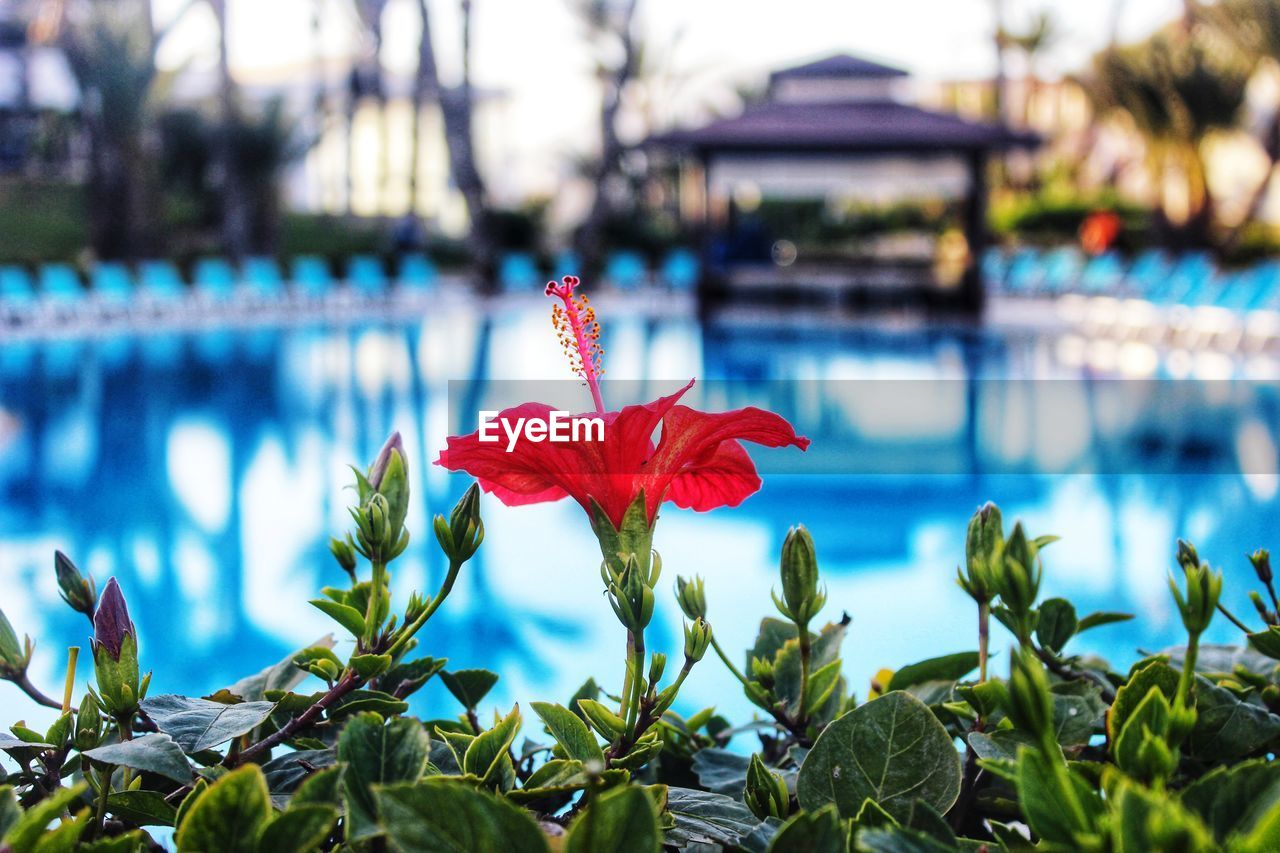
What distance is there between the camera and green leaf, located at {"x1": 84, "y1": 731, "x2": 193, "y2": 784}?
89 cm

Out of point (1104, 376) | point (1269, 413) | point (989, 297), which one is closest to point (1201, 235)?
point (989, 297)

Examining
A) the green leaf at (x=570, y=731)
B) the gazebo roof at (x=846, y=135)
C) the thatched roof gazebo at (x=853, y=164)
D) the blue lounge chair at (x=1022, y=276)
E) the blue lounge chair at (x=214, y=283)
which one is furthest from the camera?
the blue lounge chair at (x=1022, y=276)

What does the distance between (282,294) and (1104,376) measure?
35.9ft

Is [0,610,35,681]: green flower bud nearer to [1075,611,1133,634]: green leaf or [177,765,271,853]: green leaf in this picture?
[177,765,271,853]: green leaf

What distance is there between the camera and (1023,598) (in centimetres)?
→ 82

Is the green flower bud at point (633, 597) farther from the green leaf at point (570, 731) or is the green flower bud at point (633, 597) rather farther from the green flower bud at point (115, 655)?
the green flower bud at point (115, 655)

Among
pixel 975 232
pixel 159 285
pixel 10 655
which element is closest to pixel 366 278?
pixel 159 285

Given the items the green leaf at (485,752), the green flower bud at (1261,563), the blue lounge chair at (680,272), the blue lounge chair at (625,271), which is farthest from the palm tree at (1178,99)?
the green leaf at (485,752)

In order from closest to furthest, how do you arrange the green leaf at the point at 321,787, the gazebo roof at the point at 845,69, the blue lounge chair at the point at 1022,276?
the green leaf at the point at 321,787 → the gazebo roof at the point at 845,69 → the blue lounge chair at the point at 1022,276

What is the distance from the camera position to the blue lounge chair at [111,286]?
1566cm

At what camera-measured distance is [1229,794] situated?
0.71 metres

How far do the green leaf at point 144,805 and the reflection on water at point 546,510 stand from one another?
10.1ft

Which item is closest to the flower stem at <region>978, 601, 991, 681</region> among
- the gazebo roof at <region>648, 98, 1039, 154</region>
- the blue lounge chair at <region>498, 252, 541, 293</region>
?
the gazebo roof at <region>648, 98, 1039, 154</region>

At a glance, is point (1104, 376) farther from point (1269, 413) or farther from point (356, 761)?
point (356, 761)
